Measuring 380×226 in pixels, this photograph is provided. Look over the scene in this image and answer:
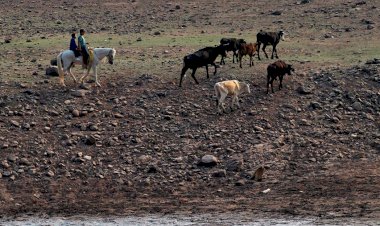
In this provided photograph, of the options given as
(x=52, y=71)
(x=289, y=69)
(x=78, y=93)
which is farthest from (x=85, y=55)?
(x=289, y=69)

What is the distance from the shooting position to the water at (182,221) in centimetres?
1967

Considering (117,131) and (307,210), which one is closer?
(307,210)

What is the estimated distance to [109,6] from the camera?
4000cm

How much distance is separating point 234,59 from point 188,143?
5517 millimetres

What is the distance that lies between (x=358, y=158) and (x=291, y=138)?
1540 mm

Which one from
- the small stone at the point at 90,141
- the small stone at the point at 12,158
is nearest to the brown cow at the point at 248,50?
the small stone at the point at 90,141

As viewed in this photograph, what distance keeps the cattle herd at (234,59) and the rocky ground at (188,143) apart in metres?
0.36

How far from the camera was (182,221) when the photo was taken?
1989 centimetres

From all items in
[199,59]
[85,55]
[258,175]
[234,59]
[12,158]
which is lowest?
[258,175]

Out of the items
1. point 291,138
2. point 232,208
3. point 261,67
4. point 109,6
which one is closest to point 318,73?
point 261,67

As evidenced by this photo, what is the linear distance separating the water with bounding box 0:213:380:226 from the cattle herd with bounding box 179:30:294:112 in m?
5.13

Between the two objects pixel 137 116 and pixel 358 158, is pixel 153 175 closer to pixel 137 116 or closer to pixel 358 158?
pixel 137 116

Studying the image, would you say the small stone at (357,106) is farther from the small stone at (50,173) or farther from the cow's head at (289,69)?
the small stone at (50,173)

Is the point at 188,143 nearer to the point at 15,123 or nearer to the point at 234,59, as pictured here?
the point at 15,123
